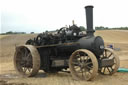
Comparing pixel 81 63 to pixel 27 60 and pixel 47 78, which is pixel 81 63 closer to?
pixel 47 78

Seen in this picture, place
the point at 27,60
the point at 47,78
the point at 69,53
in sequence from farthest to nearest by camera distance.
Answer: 1. the point at 27,60
2. the point at 69,53
3. the point at 47,78

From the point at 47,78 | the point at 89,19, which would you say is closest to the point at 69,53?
the point at 47,78

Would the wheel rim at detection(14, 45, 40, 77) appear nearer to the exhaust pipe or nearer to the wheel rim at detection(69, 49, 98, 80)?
the wheel rim at detection(69, 49, 98, 80)

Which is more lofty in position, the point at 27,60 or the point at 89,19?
the point at 89,19

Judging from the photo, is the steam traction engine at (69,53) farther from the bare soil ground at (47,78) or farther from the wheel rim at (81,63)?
the bare soil ground at (47,78)

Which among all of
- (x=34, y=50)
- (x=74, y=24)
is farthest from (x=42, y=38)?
(x=74, y=24)

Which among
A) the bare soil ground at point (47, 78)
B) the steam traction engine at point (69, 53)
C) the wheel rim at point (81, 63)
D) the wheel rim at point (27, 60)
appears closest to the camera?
the bare soil ground at point (47, 78)

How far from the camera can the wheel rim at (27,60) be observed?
8945 mm

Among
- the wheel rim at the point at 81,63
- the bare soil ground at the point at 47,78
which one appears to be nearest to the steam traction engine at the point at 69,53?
the wheel rim at the point at 81,63

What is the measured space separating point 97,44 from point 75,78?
57.1 inches

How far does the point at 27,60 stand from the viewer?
9.55 m

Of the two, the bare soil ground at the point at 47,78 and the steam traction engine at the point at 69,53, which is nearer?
the bare soil ground at the point at 47,78

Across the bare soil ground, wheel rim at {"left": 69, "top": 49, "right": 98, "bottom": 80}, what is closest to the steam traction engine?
wheel rim at {"left": 69, "top": 49, "right": 98, "bottom": 80}

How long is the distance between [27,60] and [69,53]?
1.79m
